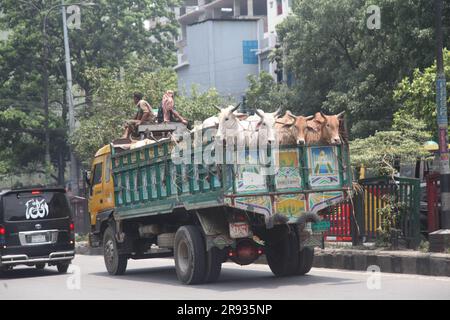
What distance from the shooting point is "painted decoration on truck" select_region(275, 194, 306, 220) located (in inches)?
503

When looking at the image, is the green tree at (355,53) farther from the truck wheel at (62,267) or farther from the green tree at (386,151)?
the truck wheel at (62,267)

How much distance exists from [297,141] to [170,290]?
121 inches

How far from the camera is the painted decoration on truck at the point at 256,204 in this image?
1243cm

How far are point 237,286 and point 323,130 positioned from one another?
2.84 meters

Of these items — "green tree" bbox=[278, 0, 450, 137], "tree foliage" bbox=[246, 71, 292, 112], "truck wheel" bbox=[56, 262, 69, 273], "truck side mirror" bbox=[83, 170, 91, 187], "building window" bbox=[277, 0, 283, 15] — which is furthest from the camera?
"building window" bbox=[277, 0, 283, 15]

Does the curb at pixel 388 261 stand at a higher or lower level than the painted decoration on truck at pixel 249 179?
lower

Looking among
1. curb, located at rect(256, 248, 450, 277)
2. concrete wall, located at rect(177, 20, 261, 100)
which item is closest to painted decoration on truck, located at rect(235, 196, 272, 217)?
curb, located at rect(256, 248, 450, 277)

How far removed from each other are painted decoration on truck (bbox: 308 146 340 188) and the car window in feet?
19.8

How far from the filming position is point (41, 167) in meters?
49.6

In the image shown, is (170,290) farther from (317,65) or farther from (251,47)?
(251,47)

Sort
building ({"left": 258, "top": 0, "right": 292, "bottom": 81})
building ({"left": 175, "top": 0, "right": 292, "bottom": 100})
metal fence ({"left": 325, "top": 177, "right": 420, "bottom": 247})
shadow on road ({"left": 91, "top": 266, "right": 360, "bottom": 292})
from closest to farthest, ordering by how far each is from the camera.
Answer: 1. shadow on road ({"left": 91, "top": 266, "right": 360, "bottom": 292})
2. metal fence ({"left": 325, "top": 177, "right": 420, "bottom": 247})
3. building ({"left": 258, "top": 0, "right": 292, "bottom": 81})
4. building ({"left": 175, "top": 0, "right": 292, "bottom": 100})

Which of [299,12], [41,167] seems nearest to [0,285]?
[299,12]

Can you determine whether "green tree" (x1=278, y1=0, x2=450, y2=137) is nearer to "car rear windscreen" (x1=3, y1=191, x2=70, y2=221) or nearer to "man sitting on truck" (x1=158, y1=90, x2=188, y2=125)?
"man sitting on truck" (x1=158, y1=90, x2=188, y2=125)

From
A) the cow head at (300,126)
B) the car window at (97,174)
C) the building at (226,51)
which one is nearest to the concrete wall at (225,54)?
the building at (226,51)
